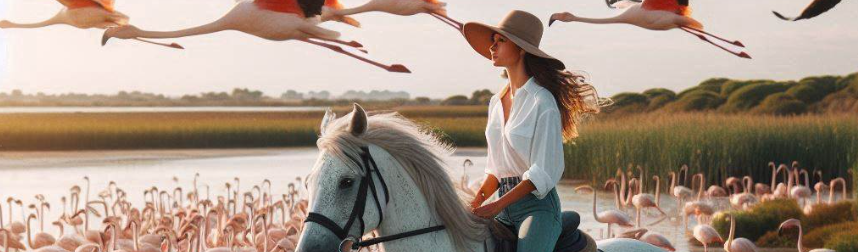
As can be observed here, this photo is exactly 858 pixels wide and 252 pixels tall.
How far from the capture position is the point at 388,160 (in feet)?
11.6

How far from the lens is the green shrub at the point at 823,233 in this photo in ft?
38.2

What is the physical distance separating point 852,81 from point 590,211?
19746 millimetres

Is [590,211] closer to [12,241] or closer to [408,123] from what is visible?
[12,241]

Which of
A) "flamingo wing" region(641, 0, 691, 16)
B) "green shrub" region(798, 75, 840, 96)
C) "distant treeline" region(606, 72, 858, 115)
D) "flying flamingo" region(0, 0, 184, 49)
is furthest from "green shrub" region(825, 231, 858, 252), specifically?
"green shrub" region(798, 75, 840, 96)

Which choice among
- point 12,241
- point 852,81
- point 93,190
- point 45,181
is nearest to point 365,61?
point 12,241

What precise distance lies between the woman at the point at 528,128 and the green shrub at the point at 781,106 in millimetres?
27071

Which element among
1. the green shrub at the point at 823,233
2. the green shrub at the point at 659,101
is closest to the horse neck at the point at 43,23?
the green shrub at the point at 823,233

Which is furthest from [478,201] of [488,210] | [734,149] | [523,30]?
[734,149]

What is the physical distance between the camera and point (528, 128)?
12.0 ft

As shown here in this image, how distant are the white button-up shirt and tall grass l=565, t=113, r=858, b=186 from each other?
522 inches

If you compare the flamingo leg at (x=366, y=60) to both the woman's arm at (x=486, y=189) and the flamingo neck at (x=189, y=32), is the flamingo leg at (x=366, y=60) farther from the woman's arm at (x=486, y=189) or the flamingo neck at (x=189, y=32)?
the woman's arm at (x=486, y=189)

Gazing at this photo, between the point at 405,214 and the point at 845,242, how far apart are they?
325 inches

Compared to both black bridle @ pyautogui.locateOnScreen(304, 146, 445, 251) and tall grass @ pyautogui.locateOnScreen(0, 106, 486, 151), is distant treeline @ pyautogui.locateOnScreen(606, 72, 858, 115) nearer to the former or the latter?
tall grass @ pyautogui.locateOnScreen(0, 106, 486, 151)

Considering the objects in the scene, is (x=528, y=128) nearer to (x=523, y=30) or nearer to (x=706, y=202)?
(x=523, y=30)
